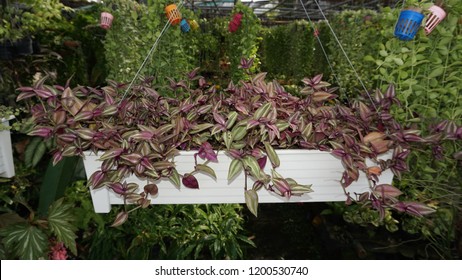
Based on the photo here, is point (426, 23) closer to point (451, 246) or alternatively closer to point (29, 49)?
point (451, 246)

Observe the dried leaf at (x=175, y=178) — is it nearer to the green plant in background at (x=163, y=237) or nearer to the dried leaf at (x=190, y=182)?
the dried leaf at (x=190, y=182)

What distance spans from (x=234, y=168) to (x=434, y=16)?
0.81m

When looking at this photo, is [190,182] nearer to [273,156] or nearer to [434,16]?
[273,156]

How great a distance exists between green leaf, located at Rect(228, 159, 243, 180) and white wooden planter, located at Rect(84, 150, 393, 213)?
0.06 m

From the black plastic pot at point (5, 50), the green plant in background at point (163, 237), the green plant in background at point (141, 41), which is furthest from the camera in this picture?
the green plant in background at point (141, 41)

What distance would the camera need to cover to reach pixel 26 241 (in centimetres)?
118

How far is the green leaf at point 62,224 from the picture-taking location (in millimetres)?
1189

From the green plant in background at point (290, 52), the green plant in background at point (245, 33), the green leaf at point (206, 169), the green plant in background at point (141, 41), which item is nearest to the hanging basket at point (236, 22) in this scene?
the green plant in background at point (245, 33)

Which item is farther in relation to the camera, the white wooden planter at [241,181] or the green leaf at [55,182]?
the green leaf at [55,182]

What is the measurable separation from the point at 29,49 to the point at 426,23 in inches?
78.5

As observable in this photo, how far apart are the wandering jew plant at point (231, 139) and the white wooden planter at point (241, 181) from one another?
26 millimetres

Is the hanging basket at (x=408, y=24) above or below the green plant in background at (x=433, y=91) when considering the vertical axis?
above

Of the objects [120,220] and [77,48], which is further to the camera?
[77,48]

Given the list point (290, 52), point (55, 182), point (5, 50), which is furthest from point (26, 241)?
point (290, 52)
